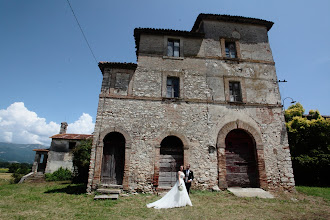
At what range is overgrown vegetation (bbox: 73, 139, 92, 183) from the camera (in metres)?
14.6

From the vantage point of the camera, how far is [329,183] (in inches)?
510

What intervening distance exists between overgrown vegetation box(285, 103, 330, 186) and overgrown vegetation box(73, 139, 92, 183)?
628 inches

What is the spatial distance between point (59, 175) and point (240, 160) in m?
17.5

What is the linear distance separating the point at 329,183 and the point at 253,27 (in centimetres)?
1249

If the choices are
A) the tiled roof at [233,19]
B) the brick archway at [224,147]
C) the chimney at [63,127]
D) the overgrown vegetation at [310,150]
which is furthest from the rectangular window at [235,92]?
the chimney at [63,127]

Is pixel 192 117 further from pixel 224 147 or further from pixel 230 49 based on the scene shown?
pixel 230 49

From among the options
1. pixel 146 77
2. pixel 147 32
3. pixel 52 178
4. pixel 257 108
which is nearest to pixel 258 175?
Answer: pixel 257 108

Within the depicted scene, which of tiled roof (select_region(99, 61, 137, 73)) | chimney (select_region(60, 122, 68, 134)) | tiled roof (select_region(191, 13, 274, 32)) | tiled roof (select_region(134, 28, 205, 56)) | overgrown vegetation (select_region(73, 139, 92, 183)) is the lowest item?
overgrown vegetation (select_region(73, 139, 92, 183))

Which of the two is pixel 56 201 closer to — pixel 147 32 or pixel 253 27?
pixel 147 32

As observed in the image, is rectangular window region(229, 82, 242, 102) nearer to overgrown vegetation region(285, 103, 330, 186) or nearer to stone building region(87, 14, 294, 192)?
stone building region(87, 14, 294, 192)

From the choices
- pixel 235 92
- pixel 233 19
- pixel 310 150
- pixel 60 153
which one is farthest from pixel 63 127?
pixel 310 150

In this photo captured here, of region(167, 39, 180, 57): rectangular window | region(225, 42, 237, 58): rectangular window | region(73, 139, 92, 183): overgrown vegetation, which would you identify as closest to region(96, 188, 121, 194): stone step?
region(73, 139, 92, 183): overgrown vegetation

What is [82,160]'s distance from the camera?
14.6m

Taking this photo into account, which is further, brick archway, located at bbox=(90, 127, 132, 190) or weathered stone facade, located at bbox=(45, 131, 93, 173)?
weathered stone facade, located at bbox=(45, 131, 93, 173)
